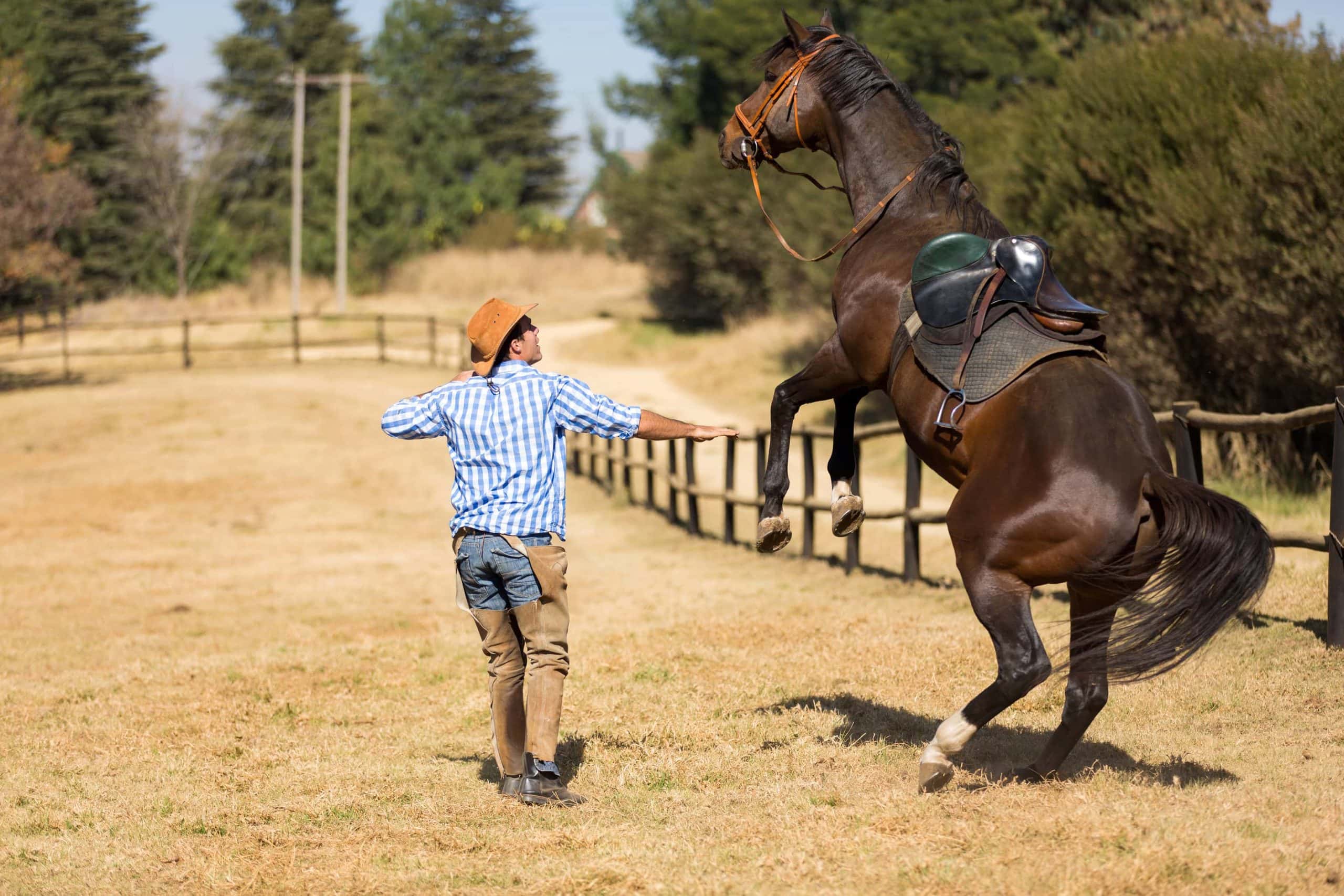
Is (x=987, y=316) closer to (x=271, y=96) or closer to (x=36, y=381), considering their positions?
(x=36, y=381)

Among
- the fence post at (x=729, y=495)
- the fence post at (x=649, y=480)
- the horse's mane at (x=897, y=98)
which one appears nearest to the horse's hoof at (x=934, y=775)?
the horse's mane at (x=897, y=98)

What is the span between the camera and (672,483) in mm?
14648

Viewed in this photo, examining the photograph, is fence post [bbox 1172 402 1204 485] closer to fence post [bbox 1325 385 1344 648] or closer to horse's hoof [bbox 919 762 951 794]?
fence post [bbox 1325 385 1344 648]

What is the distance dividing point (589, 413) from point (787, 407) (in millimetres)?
822

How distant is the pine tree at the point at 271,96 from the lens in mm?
50938

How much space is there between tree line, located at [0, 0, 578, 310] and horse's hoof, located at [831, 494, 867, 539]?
3632 cm

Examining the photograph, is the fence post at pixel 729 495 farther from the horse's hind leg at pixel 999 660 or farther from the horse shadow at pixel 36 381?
the horse shadow at pixel 36 381

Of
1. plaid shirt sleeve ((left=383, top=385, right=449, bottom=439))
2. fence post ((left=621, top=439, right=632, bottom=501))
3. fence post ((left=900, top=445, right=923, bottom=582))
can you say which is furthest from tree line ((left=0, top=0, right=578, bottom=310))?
plaid shirt sleeve ((left=383, top=385, right=449, bottom=439))

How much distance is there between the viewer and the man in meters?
4.86

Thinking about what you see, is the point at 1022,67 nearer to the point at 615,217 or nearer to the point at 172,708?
the point at 615,217

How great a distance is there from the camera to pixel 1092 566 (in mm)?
4258

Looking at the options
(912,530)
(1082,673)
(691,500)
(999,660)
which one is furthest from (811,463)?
(999,660)

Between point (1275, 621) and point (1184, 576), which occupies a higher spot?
point (1184, 576)

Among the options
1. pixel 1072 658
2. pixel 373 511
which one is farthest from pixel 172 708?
pixel 373 511
